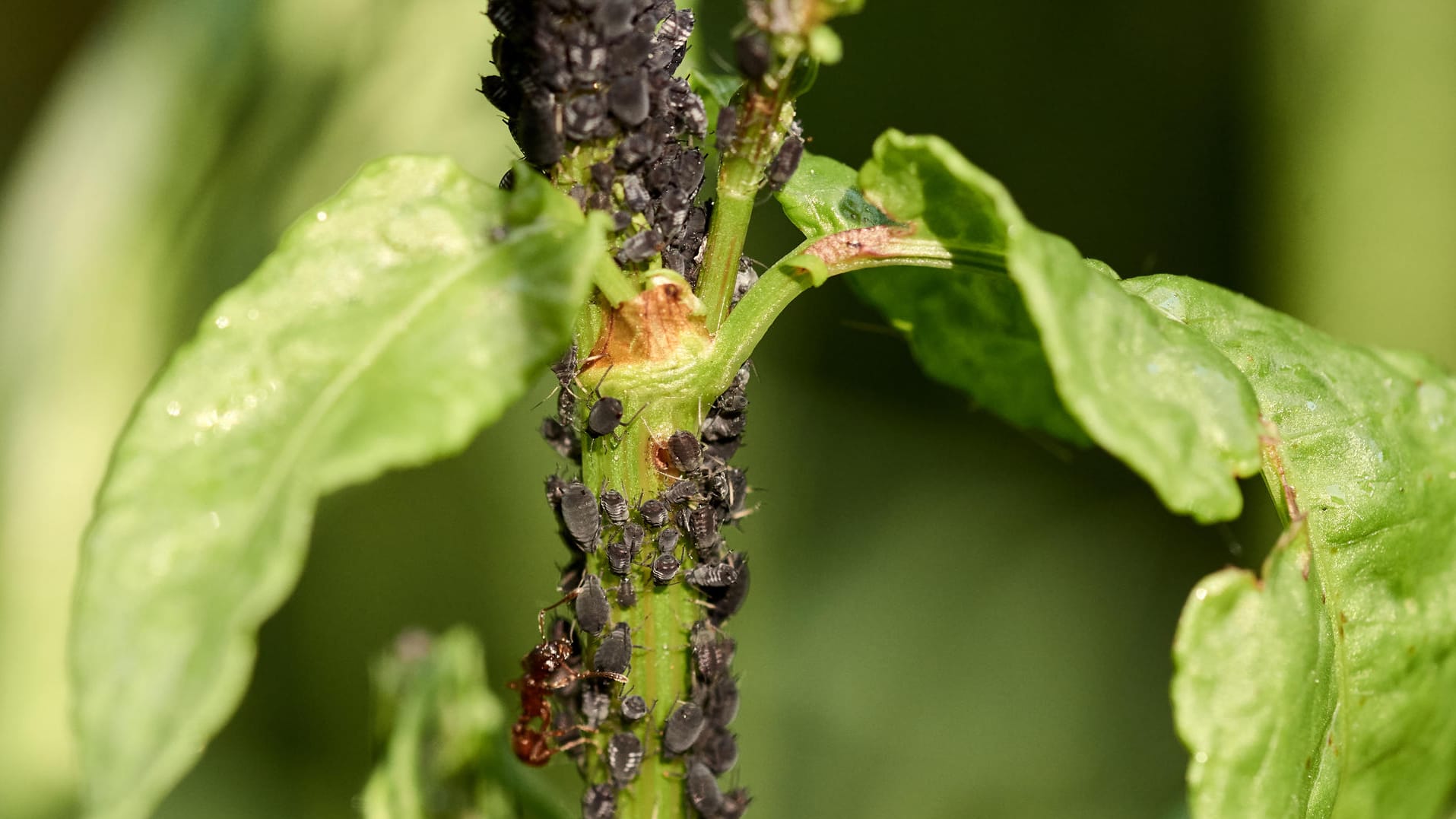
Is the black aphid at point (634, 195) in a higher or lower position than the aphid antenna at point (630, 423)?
higher

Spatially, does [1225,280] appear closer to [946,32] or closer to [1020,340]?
[946,32]

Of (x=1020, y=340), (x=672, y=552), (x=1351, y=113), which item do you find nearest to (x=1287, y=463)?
(x=1020, y=340)

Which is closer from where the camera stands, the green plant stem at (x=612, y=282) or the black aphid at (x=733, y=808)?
the green plant stem at (x=612, y=282)

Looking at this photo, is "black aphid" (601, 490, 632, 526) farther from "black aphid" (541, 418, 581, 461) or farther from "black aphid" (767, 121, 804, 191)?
"black aphid" (767, 121, 804, 191)

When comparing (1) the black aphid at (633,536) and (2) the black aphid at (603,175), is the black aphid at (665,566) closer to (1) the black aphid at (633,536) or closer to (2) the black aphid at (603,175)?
(1) the black aphid at (633,536)

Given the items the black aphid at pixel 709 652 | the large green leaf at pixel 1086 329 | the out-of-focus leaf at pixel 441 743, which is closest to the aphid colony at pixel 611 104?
the large green leaf at pixel 1086 329

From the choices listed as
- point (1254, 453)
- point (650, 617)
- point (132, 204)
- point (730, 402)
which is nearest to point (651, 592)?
point (650, 617)
